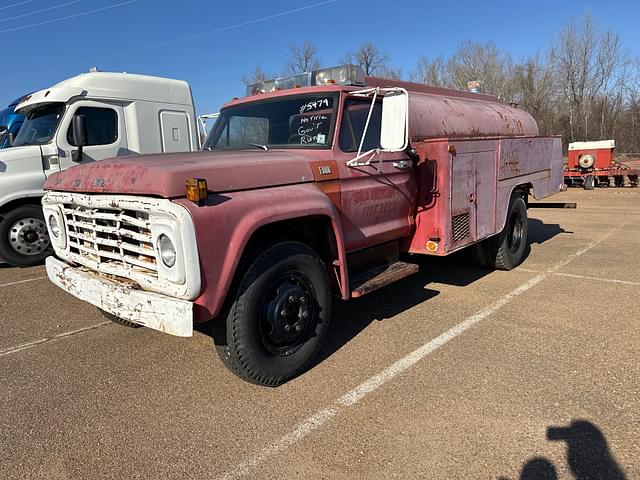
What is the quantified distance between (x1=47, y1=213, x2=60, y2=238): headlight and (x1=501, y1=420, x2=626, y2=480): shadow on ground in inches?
148

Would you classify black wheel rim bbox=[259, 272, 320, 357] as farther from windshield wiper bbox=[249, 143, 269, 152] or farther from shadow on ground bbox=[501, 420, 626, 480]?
shadow on ground bbox=[501, 420, 626, 480]

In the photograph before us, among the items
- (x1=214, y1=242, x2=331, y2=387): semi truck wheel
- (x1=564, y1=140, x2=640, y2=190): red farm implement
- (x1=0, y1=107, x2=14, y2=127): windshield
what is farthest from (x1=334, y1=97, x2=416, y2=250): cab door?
(x1=564, y1=140, x2=640, y2=190): red farm implement

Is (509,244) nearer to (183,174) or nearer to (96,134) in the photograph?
(183,174)

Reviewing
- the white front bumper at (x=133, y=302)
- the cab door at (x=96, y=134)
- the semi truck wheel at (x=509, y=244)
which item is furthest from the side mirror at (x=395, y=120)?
the cab door at (x=96, y=134)

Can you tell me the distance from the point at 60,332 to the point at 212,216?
8.89 ft

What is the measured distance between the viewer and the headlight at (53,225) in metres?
3.92

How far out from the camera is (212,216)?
2889 mm

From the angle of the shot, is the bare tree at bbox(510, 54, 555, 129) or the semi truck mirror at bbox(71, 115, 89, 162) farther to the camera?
the bare tree at bbox(510, 54, 555, 129)

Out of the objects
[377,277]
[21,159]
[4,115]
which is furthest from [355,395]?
[4,115]

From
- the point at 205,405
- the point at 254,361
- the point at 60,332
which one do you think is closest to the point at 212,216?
the point at 254,361

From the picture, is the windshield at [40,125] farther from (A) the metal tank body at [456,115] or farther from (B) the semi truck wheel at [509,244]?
(B) the semi truck wheel at [509,244]

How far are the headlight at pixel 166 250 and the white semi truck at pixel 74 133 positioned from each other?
528 cm

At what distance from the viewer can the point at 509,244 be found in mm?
6520

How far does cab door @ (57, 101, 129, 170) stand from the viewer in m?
7.46
